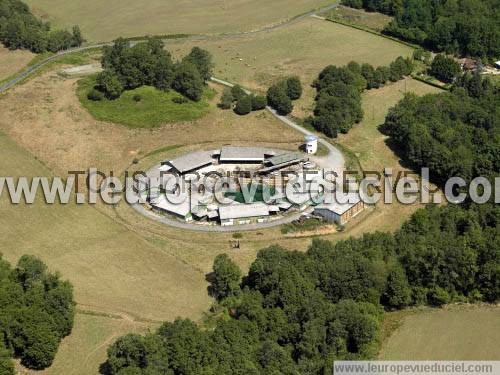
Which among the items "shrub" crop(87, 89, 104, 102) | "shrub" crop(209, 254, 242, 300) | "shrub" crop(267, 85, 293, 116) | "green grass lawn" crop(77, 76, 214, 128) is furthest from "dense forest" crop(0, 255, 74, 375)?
"shrub" crop(267, 85, 293, 116)

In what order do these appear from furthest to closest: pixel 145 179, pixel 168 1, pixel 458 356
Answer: pixel 168 1, pixel 145 179, pixel 458 356

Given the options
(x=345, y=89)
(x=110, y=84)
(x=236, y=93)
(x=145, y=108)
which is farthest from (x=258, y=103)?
(x=110, y=84)

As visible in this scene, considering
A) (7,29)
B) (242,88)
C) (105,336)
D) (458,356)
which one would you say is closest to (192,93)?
(242,88)

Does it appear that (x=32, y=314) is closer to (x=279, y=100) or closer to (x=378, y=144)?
(x=378, y=144)

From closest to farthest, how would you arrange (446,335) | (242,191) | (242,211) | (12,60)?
(446,335) < (242,211) < (242,191) < (12,60)

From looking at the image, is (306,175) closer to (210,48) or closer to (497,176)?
(497,176)

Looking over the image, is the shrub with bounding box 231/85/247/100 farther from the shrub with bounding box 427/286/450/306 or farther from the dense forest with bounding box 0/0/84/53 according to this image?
the shrub with bounding box 427/286/450/306
